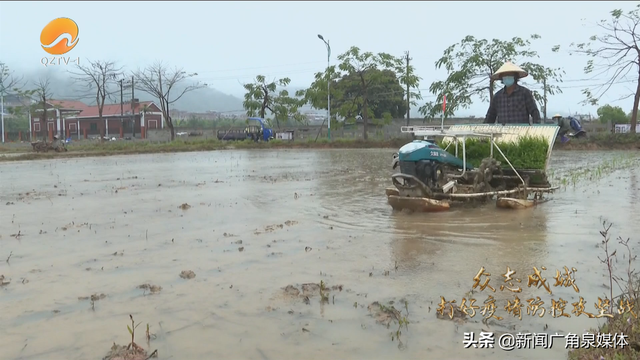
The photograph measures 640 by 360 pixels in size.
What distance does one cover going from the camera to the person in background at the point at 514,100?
888 centimetres

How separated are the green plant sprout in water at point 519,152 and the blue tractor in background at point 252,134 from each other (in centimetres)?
3197

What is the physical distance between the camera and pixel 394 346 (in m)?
3.24

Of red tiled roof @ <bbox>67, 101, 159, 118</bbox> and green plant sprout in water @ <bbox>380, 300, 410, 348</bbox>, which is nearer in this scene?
green plant sprout in water @ <bbox>380, 300, 410, 348</bbox>

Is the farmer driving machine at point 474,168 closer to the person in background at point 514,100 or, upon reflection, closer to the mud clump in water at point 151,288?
the person in background at point 514,100

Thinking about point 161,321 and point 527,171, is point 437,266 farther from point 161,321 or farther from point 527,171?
point 527,171

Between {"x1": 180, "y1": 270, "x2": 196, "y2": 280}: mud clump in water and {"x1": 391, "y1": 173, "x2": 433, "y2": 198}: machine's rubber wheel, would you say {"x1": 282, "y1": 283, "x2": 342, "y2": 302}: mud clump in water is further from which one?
{"x1": 391, "y1": 173, "x2": 433, "y2": 198}: machine's rubber wheel

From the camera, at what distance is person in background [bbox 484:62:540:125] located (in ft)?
29.1

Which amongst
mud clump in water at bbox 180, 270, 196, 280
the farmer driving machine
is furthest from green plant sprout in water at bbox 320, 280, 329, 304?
the farmer driving machine

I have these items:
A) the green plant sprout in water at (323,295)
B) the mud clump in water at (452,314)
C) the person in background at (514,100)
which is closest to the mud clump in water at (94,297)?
the green plant sprout in water at (323,295)

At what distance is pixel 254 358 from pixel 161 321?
0.87 meters

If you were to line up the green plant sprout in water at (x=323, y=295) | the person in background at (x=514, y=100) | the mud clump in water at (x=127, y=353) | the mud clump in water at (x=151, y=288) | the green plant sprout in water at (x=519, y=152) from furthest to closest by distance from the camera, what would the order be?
the person in background at (x=514, y=100)
the green plant sprout in water at (x=519, y=152)
the mud clump in water at (x=151, y=288)
the green plant sprout in water at (x=323, y=295)
the mud clump in water at (x=127, y=353)

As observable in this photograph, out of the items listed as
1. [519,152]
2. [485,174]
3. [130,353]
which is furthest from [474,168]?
[130,353]

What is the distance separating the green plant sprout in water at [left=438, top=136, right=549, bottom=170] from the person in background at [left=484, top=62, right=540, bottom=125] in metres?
0.66

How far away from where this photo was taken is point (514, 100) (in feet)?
29.8
